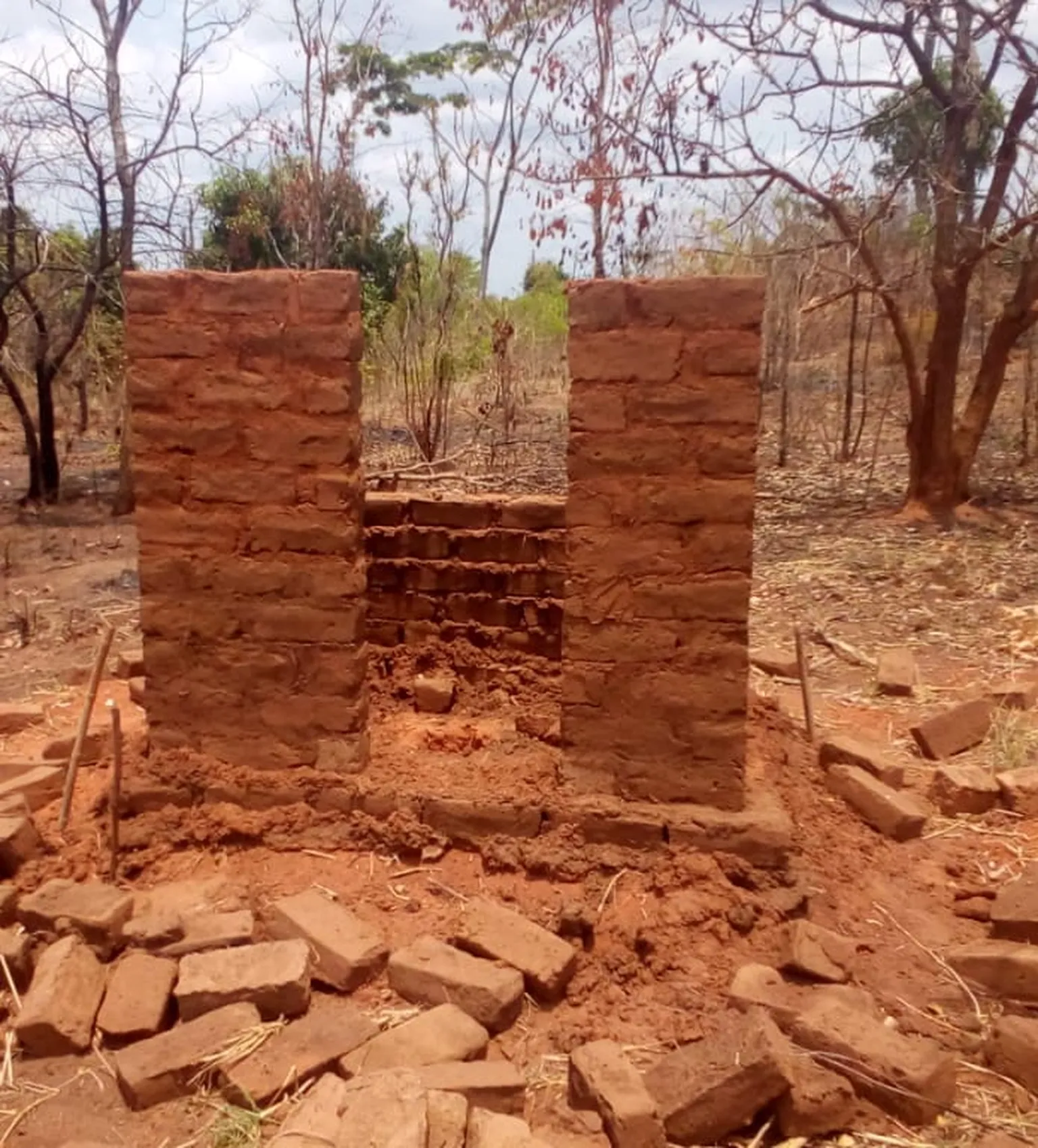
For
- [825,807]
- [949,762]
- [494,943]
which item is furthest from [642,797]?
[949,762]

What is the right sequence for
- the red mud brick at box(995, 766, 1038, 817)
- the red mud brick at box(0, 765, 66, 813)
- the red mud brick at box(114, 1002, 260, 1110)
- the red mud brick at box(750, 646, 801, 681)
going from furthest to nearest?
the red mud brick at box(750, 646, 801, 681) → the red mud brick at box(995, 766, 1038, 817) → the red mud brick at box(0, 765, 66, 813) → the red mud brick at box(114, 1002, 260, 1110)

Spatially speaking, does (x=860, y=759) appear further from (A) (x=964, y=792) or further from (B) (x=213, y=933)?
(B) (x=213, y=933)

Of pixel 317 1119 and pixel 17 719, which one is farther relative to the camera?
pixel 17 719

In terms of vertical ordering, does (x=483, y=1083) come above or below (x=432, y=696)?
below

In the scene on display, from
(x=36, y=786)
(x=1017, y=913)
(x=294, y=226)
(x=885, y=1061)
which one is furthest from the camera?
(x=294, y=226)

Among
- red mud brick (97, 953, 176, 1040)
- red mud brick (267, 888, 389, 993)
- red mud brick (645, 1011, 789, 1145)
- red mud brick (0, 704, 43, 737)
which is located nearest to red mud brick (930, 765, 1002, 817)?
red mud brick (645, 1011, 789, 1145)

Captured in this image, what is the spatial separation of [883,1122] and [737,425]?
6.86 ft

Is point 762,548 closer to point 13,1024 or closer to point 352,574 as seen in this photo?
point 352,574

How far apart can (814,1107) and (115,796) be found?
2572 mm

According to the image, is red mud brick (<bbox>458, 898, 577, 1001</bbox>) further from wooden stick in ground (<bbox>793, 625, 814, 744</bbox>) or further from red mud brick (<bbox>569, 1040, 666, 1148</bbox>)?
wooden stick in ground (<bbox>793, 625, 814, 744</bbox>)

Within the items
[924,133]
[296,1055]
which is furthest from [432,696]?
[924,133]

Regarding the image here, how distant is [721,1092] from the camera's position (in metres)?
3.03

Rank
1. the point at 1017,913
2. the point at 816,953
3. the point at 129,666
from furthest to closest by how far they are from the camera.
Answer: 1. the point at 129,666
2. the point at 1017,913
3. the point at 816,953

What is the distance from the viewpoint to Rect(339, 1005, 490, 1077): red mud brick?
127 inches
